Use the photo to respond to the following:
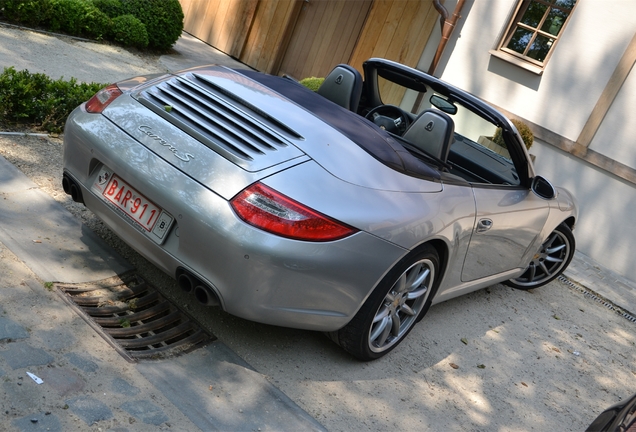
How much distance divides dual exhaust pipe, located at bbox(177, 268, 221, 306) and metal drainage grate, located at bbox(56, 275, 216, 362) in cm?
41

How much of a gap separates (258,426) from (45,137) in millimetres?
3537

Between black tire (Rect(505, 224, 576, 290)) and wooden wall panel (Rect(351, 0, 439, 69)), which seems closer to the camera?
black tire (Rect(505, 224, 576, 290))

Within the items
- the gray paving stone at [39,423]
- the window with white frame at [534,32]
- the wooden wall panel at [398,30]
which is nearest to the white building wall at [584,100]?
the window with white frame at [534,32]

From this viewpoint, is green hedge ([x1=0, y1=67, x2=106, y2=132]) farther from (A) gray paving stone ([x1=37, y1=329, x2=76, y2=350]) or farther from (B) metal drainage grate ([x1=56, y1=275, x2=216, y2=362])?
(A) gray paving stone ([x1=37, y1=329, x2=76, y2=350])

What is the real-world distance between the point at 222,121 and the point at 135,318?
1.20m

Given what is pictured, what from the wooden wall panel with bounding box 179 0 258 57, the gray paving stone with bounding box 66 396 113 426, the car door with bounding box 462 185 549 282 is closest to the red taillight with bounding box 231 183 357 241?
the gray paving stone with bounding box 66 396 113 426

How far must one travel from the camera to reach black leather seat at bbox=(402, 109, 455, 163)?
408 cm

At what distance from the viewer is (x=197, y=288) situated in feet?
10.7

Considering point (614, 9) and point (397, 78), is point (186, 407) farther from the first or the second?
point (614, 9)

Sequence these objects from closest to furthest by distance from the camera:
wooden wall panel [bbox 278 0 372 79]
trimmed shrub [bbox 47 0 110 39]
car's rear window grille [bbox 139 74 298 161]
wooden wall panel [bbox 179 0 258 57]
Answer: car's rear window grille [bbox 139 74 298 161]
trimmed shrub [bbox 47 0 110 39]
wooden wall panel [bbox 278 0 372 79]
wooden wall panel [bbox 179 0 258 57]

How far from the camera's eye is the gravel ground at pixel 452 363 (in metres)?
3.61

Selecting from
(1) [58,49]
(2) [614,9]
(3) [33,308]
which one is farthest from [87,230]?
(2) [614,9]

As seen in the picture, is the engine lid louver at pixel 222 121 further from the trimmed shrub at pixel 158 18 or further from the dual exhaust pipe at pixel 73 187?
the trimmed shrub at pixel 158 18

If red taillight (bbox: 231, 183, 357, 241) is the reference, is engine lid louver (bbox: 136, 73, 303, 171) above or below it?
above
